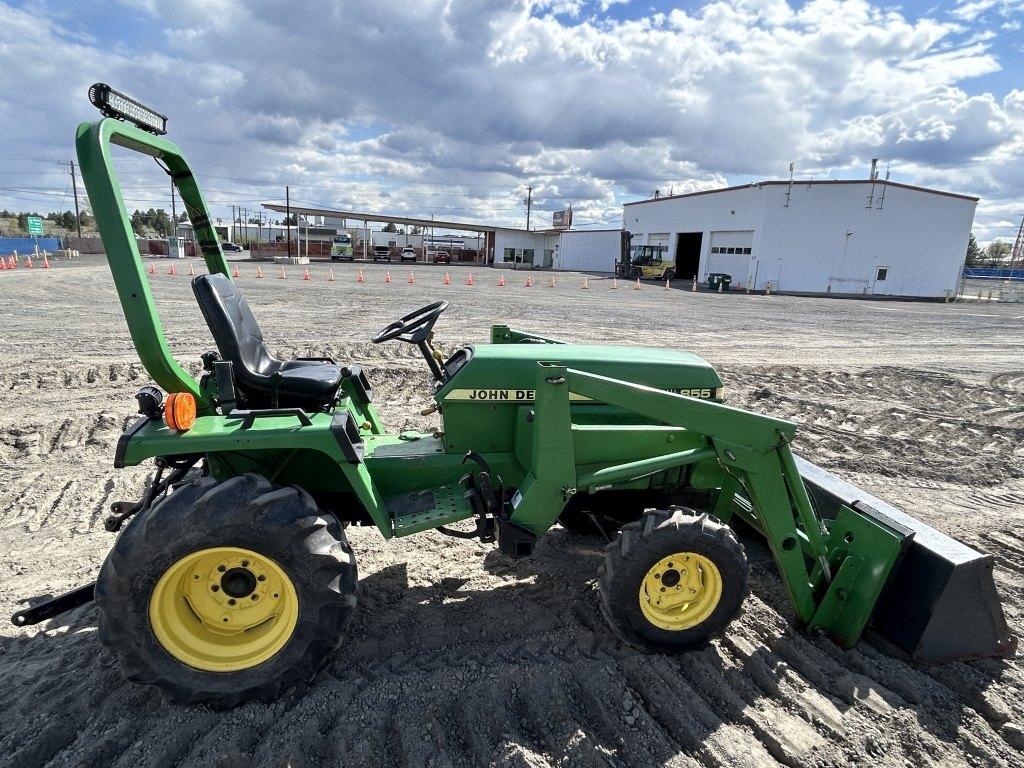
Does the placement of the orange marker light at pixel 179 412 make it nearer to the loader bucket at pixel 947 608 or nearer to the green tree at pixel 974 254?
the loader bucket at pixel 947 608

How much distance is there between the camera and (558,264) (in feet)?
176

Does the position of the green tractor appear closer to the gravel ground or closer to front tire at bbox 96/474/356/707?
front tire at bbox 96/474/356/707

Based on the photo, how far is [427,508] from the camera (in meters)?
2.81

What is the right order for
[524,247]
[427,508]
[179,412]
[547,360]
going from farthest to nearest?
[524,247] < [547,360] < [427,508] < [179,412]

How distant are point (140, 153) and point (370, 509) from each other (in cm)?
206

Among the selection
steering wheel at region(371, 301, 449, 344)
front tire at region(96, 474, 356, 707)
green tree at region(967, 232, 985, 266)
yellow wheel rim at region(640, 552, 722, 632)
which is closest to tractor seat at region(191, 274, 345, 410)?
steering wheel at region(371, 301, 449, 344)

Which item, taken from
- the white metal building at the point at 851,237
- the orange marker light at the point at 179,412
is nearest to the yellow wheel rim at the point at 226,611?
the orange marker light at the point at 179,412

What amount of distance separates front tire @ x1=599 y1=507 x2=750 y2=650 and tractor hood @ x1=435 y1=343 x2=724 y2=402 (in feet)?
2.53

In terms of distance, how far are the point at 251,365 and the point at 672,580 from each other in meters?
2.36

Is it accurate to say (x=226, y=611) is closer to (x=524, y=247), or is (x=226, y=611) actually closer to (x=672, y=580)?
(x=672, y=580)

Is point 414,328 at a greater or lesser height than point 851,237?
lesser

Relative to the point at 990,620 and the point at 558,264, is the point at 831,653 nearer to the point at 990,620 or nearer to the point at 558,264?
the point at 990,620

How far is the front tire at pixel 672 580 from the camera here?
2568 mm

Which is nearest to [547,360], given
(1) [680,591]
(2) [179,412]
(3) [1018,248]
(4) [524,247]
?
(1) [680,591]
